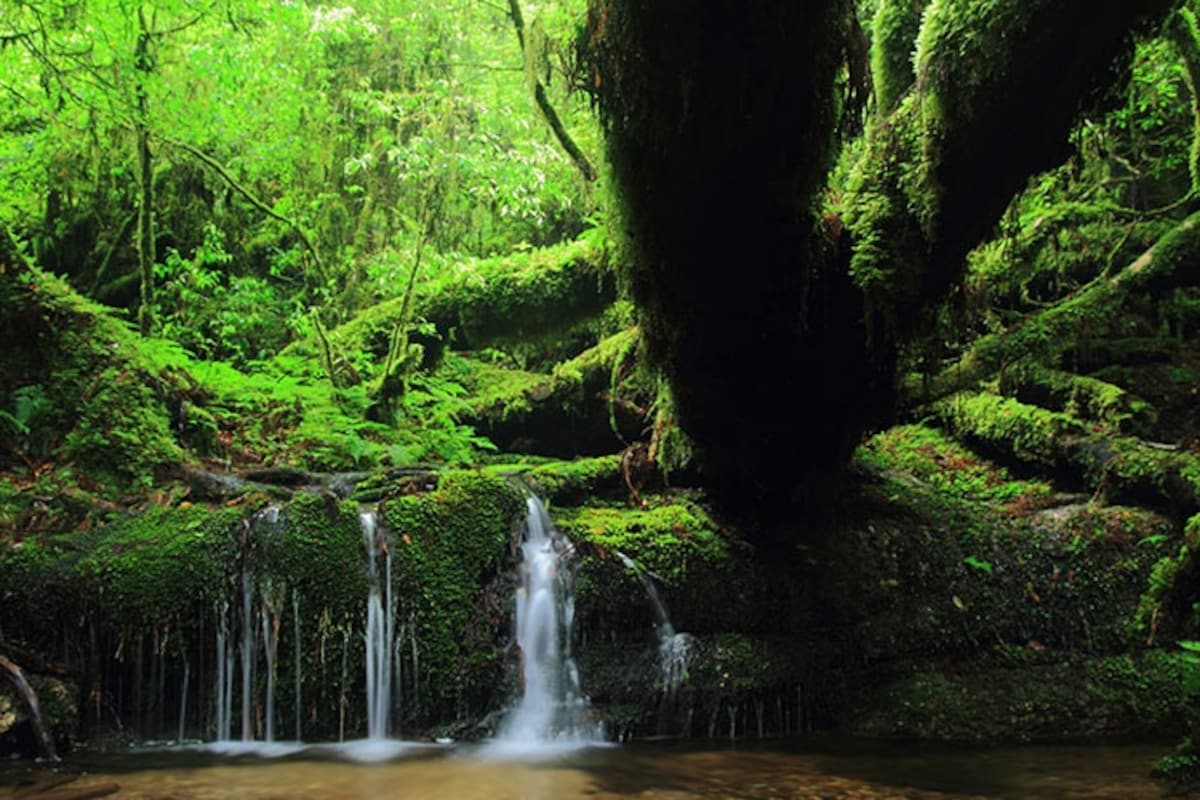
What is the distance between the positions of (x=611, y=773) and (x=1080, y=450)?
6.27 m

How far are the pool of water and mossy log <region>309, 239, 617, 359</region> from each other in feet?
17.4

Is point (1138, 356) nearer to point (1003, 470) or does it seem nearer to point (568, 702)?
point (1003, 470)

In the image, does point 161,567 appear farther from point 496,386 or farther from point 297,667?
point 496,386

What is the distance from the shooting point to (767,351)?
17.8ft

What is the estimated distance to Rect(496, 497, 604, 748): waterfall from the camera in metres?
5.54

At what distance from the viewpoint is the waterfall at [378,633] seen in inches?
215

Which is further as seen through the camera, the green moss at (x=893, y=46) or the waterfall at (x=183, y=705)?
the green moss at (x=893, y=46)

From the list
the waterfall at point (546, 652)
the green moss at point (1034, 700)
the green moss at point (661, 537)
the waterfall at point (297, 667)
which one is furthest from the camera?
the green moss at point (661, 537)

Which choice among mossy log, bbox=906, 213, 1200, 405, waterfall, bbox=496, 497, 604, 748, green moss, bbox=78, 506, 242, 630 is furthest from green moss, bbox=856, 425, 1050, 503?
green moss, bbox=78, 506, 242, 630

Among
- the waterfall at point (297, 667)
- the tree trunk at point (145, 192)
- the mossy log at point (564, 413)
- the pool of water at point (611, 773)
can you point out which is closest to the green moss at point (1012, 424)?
the mossy log at point (564, 413)

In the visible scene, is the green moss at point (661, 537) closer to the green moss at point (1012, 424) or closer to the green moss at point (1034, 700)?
the green moss at point (1034, 700)

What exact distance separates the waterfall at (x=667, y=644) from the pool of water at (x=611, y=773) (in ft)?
1.86

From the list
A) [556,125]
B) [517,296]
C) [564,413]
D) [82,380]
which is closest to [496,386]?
[564,413]

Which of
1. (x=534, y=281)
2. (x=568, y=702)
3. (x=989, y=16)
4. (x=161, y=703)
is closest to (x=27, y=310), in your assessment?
(x=161, y=703)
